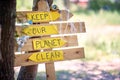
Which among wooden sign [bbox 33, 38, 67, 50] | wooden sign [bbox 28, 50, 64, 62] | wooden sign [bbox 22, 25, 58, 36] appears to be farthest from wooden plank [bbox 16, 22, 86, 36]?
wooden sign [bbox 28, 50, 64, 62]

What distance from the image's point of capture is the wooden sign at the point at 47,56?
242 inches

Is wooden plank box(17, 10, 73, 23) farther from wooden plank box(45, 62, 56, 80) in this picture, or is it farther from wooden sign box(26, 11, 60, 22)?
wooden plank box(45, 62, 56, 80)

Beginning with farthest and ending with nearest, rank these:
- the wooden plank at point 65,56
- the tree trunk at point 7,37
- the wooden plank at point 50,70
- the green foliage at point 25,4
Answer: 1. the green foliage at point 25,4
2. the wooden plank at point 50,70
3. the wooden plank at point 65,56
4. the tree trunk at point 7,37

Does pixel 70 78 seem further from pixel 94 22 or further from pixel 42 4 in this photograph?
pixel 94 22

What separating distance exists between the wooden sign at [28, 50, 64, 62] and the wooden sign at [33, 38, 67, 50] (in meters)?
0.09

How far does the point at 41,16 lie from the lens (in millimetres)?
6262

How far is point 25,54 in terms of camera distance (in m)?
6.09

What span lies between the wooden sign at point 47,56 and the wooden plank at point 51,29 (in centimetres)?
29

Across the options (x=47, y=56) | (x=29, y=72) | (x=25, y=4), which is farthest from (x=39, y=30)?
(x=25, y=4)

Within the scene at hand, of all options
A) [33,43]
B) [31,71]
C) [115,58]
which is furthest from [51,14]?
[115,58]

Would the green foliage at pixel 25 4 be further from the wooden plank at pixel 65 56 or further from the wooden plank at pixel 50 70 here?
the wooden plank at pixel 50 70

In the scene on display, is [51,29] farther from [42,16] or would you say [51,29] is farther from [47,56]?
[47,56]

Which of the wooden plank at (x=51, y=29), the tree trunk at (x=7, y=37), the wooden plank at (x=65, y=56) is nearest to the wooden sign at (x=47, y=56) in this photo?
the wooden plank at (x=65, y=56)

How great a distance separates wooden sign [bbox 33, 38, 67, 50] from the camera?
20.2 ft
